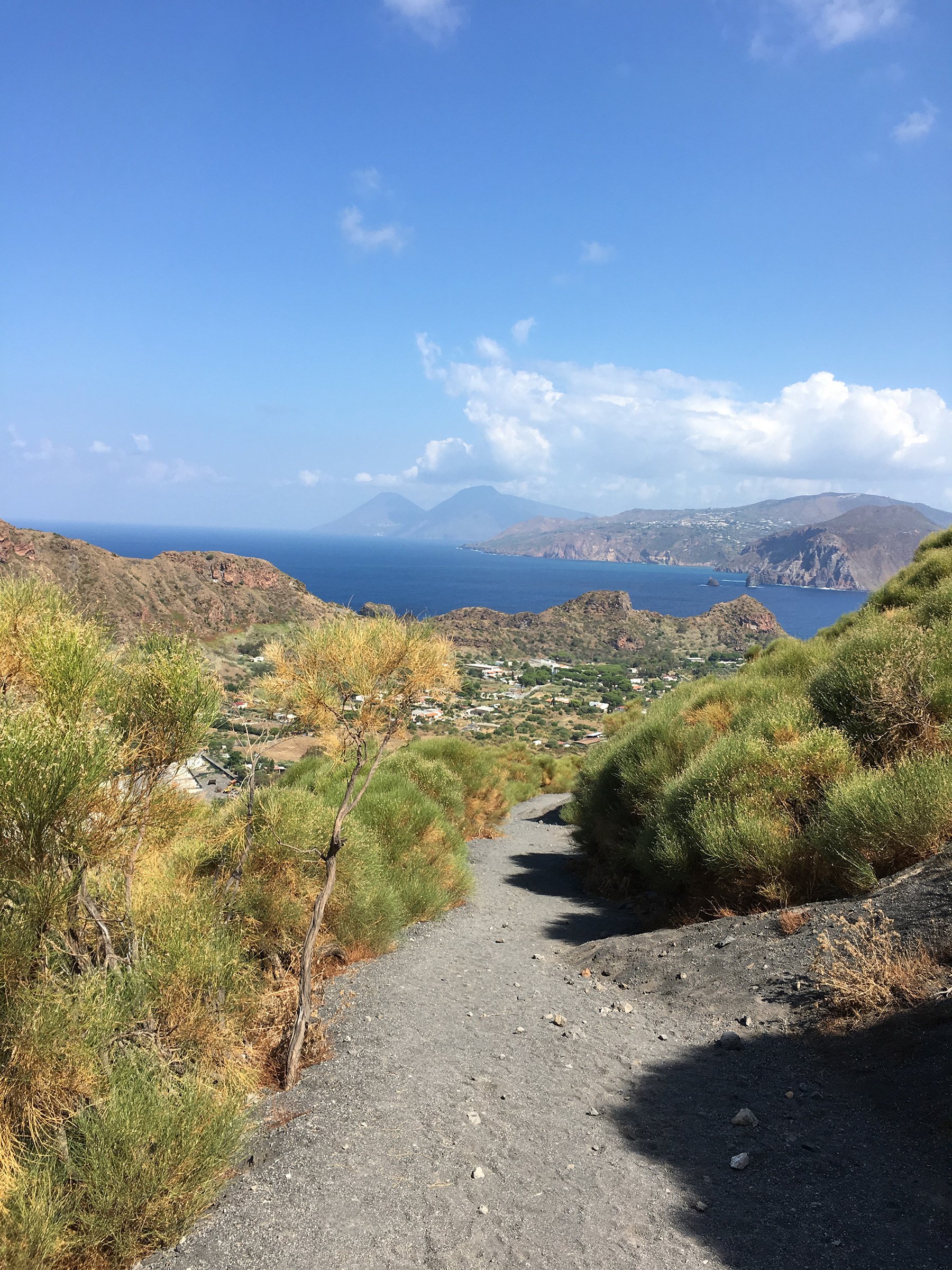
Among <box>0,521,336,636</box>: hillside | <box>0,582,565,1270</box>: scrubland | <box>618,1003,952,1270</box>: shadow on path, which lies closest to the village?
<box>0,582,565,1270</box>: scrubland

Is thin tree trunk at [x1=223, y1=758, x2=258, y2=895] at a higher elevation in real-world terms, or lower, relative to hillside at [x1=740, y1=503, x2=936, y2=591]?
lower

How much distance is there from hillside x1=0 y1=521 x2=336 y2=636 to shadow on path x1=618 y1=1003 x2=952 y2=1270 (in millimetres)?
29534

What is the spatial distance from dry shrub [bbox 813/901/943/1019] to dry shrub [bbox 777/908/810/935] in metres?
0.72

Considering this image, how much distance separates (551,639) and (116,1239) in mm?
79088

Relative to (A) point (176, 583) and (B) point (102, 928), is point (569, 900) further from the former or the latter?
(A) point (176, 583)

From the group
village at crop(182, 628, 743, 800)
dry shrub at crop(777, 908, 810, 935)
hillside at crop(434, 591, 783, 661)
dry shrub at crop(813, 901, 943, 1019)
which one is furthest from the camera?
hillside at crop(434, 591, 783, 661)

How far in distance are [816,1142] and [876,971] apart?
1.55m

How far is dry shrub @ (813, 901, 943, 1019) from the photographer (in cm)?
470

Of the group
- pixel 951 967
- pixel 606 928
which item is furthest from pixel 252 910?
pixel 951 967

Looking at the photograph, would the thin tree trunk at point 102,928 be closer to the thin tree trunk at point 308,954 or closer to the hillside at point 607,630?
the thin tree trunk at point 308,954

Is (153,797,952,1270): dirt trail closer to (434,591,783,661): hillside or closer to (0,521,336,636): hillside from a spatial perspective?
(0,521,336,636): hillside

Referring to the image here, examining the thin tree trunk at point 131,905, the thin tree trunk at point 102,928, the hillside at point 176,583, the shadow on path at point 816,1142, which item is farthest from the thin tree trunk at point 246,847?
the hillside at point 176,583

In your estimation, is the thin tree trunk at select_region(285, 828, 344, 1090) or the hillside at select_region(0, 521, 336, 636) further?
the hillside at select_region(0, 521, 336, 636)

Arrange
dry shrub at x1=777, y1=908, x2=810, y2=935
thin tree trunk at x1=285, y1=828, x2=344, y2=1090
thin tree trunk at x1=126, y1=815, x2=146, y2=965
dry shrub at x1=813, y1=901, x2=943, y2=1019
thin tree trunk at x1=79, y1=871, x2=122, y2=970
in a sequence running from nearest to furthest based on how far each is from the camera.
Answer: thin tree trunk at x1=79, y1=871, x2=122, y2=970, thin tree trunk at x1=126, y1=815, x2=146, y2=965, dry shrub at x1=813, y1=901, x2=943, y2=1019, thin tree trunk at x1=285, y1=828, x2=344, y2=1090, dry shrub at x1=777, y1=908, x2=810, y2=935
